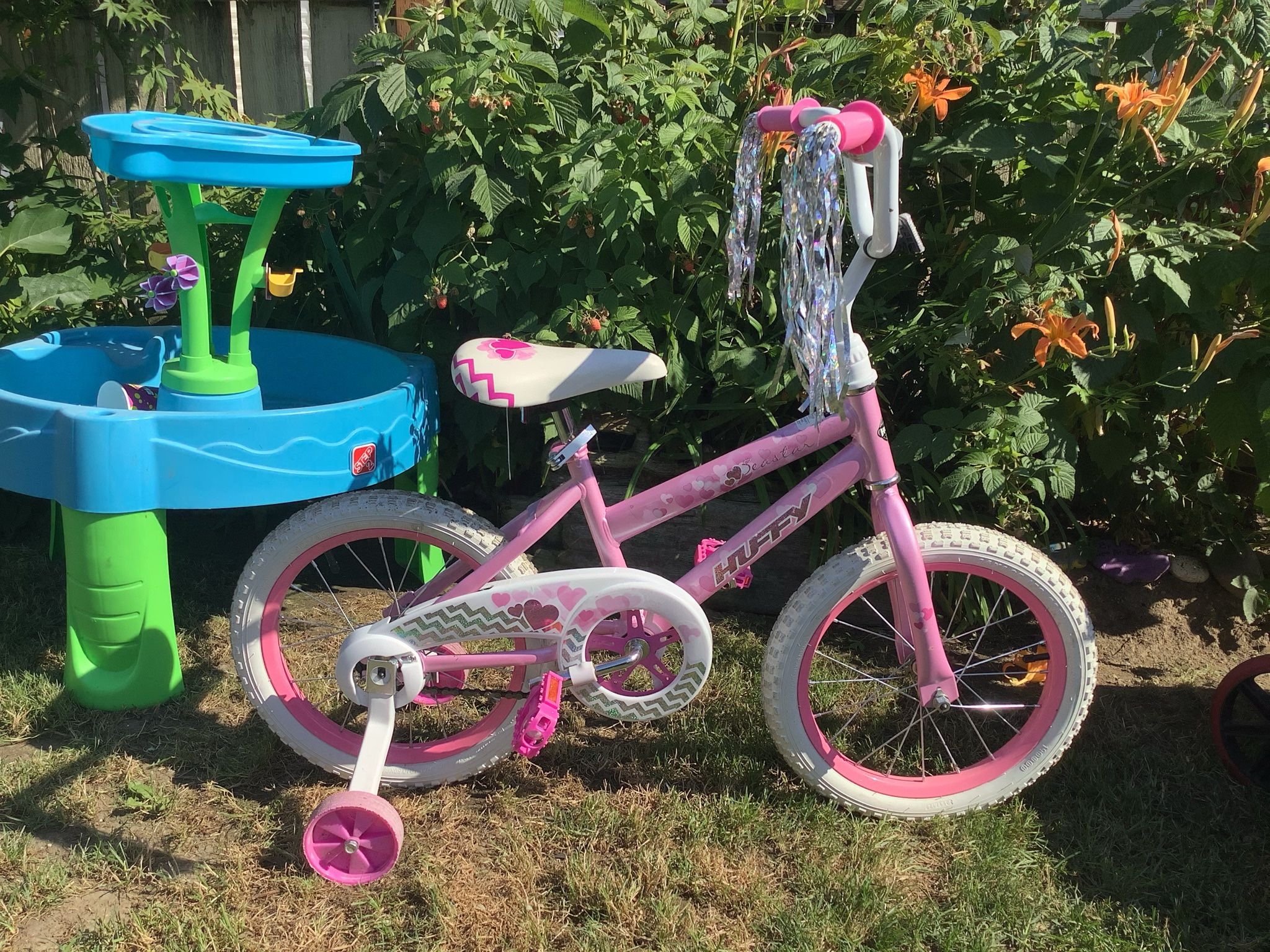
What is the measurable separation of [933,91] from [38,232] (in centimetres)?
253

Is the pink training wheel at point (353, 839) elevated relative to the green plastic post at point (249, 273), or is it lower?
lower

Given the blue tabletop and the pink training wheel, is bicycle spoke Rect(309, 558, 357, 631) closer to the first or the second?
the pink training wheel

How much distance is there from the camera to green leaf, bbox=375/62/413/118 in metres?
2.51

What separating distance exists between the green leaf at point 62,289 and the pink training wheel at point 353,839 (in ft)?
6.20

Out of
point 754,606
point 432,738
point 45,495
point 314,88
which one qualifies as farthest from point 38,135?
point 754,606

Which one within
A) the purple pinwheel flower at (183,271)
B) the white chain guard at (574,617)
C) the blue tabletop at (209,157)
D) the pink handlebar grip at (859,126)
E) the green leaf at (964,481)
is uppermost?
the pink handlebar grip at (859,126)

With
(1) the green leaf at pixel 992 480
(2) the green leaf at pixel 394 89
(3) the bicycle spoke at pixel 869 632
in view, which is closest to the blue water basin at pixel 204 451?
(2) the green leaf at pixel 394 89

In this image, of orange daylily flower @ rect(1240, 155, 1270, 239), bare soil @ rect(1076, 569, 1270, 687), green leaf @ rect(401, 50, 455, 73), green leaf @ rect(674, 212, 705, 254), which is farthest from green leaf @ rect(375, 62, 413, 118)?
bare soil @ rect(1076, 569, 1270, 687)

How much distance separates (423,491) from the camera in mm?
2762

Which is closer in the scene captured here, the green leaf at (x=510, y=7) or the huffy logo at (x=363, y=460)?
the huffy logo at (x=363, y=460)

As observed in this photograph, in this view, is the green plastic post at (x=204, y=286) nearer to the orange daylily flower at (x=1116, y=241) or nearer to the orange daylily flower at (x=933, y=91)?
the orange daylily flower at (x=933, y=91)

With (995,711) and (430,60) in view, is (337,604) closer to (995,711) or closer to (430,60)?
(430,60)

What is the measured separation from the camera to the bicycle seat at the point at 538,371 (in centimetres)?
202

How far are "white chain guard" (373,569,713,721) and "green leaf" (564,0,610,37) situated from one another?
1.37m
